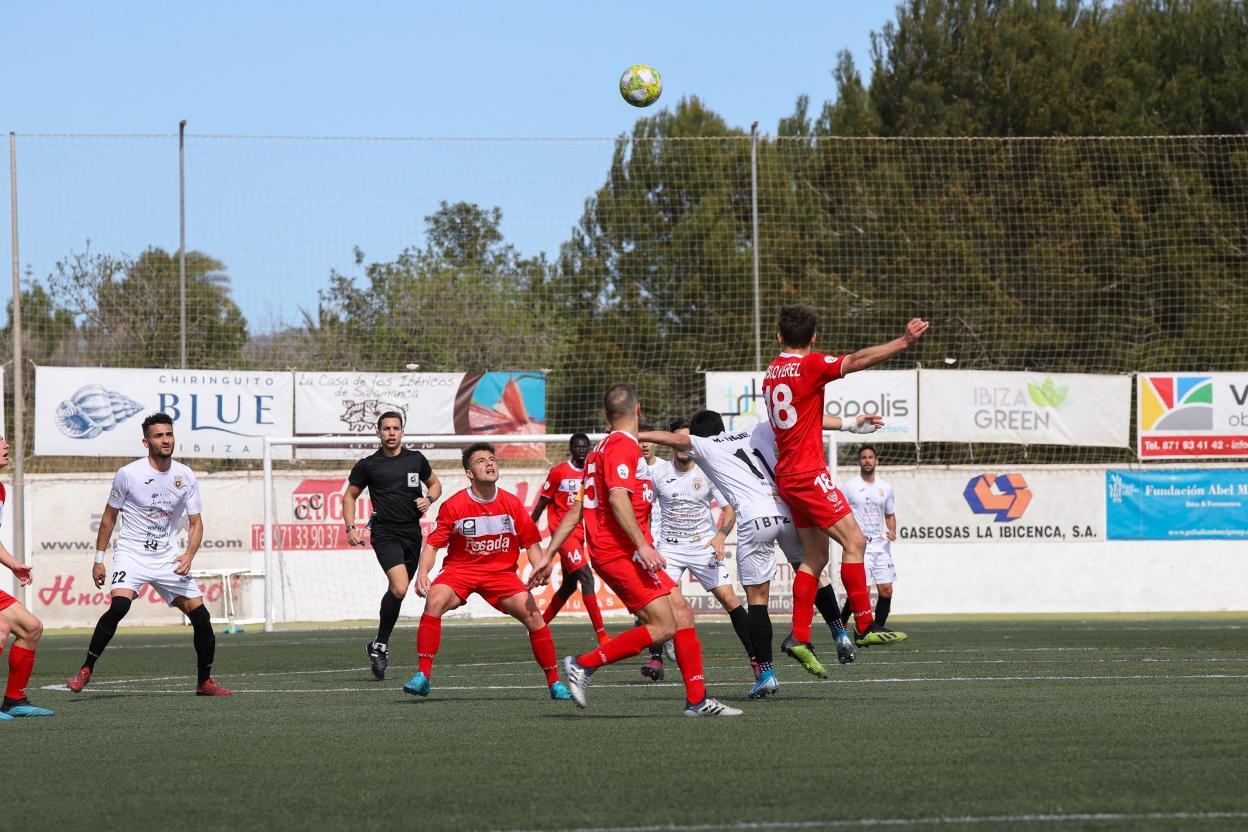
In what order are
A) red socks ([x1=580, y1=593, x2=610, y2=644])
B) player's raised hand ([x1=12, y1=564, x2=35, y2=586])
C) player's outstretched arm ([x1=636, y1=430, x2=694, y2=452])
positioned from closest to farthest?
player's outstretched arm ([x1=636, y1=430, x2=694, y2=452]) < player's raised hand ([x1=12, y1=564, x2=35, y2=586]) < red socks ([x1=580, y1=593, x2=610, y2=644])

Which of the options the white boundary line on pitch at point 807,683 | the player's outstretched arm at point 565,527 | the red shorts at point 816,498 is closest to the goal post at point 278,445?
the white boundary line on pitch at point 807,683

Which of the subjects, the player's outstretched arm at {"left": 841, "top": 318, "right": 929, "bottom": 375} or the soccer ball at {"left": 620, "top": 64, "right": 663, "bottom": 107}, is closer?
the player's outstretched arm at {"left": 841, "top": 318, "right": 929, "bottom": 375}

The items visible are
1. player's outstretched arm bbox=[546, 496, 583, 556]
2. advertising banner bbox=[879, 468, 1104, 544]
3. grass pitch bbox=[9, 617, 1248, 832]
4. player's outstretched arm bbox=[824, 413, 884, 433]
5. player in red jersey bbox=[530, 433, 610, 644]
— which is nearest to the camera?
grass pitch bbox=[9, 617, 1248, 832]

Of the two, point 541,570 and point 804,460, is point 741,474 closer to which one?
point 804,460

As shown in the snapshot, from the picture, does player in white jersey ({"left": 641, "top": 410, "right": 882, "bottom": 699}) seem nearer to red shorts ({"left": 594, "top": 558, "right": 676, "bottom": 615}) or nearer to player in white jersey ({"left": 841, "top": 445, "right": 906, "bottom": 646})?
red shorts ({"left": 594, "top": 558, "right": 676, "bottom": 615})

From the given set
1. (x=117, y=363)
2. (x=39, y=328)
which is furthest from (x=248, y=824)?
(x=39, y=328)

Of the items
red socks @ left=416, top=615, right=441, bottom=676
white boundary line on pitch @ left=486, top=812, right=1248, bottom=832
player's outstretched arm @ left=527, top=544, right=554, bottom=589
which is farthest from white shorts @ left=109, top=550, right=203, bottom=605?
white boundary line on pitch @ left=486, top=812, right=1248, bottom=832

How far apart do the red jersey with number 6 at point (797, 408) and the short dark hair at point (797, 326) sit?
10cm

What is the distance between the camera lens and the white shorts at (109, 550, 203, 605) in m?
11.6

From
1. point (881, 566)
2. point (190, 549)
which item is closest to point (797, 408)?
point (190, 549)

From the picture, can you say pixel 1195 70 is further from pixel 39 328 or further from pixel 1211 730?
pixel 1211 730

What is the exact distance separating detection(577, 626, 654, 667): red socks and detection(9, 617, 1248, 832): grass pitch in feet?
1.18

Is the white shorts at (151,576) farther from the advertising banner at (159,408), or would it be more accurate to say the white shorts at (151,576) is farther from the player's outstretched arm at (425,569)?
the advertising banner at (159,408)

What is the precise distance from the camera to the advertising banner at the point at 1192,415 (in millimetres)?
26078
